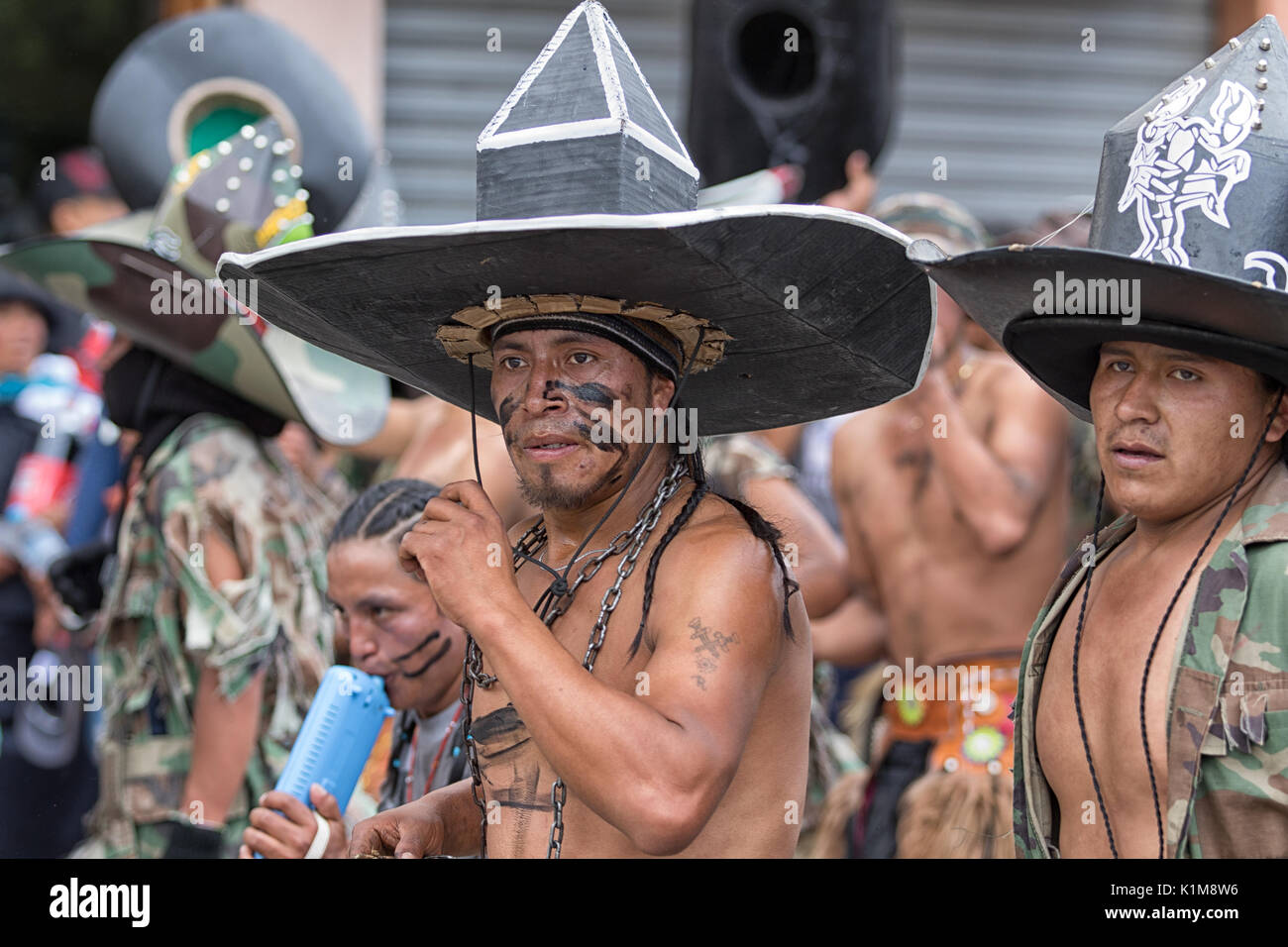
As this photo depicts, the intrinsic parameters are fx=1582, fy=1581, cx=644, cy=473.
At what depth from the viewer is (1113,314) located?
249 centimetres

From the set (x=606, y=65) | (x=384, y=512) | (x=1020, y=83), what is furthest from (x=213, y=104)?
(x=1020, y=83)

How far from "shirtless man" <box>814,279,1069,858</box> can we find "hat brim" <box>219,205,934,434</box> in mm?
2165

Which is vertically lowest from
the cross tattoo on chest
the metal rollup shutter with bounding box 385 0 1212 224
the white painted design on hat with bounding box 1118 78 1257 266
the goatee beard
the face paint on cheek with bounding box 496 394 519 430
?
the cross tattoo on chest

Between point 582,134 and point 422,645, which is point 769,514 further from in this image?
point 582,134

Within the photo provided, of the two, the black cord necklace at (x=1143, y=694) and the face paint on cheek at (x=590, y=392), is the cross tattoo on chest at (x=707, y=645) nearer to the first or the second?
the face paint on cheek at (x=590, y=392)

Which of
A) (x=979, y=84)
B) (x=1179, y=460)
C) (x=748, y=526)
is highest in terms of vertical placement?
(x=979, y=84)

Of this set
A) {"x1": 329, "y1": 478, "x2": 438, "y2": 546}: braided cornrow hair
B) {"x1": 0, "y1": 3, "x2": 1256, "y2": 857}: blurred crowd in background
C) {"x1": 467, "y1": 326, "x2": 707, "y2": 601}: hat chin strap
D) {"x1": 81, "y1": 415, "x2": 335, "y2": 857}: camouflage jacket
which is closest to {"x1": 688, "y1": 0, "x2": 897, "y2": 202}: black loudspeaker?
{"x1": 0, "y1": 3, "x2": 1256, "y2": 857}: blurred crowd in background

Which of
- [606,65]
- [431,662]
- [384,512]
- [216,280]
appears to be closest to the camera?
[606,65]

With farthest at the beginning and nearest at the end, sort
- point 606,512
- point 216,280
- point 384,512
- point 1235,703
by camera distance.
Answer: point 216,280 < point 384,512 < point 606,512 < point 1235,703

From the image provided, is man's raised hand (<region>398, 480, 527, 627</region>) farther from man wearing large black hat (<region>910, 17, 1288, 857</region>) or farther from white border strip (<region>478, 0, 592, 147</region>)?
man wearing large black hat (<region>910, 17, 1288, 857</region>)

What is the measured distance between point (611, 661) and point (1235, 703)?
100cm

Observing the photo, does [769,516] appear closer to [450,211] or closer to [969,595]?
[969,595]

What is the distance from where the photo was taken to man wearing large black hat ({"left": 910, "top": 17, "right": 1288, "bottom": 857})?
2.36 metres

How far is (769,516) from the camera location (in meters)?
3.62
